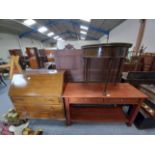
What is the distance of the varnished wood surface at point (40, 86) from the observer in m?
1.53

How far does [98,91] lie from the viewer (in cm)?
157

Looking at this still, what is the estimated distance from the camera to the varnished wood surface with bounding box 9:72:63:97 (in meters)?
1.53

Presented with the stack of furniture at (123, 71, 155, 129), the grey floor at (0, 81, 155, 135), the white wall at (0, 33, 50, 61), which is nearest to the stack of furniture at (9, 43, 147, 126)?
the grey floor at (0, 81, 155, 135)

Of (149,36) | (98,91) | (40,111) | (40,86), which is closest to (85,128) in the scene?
(98,91)

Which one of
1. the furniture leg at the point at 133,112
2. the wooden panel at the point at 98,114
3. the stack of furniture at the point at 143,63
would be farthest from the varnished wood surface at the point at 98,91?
the stack of furniture at the point at 143,63

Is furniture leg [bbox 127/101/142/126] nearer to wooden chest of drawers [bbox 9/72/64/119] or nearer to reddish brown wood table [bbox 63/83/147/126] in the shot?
reddish brown wood table [bbox 63/83/147/126]

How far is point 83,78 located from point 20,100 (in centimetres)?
119

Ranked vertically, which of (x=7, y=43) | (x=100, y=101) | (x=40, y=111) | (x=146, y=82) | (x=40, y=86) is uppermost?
(x=7, y=43)

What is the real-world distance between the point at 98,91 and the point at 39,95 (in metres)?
0.96

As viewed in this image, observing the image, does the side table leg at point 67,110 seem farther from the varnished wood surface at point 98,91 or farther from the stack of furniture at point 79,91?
the varnished wood surface at point 98,91

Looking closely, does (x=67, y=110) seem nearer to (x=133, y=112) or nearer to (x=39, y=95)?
(x=39, y=95)
